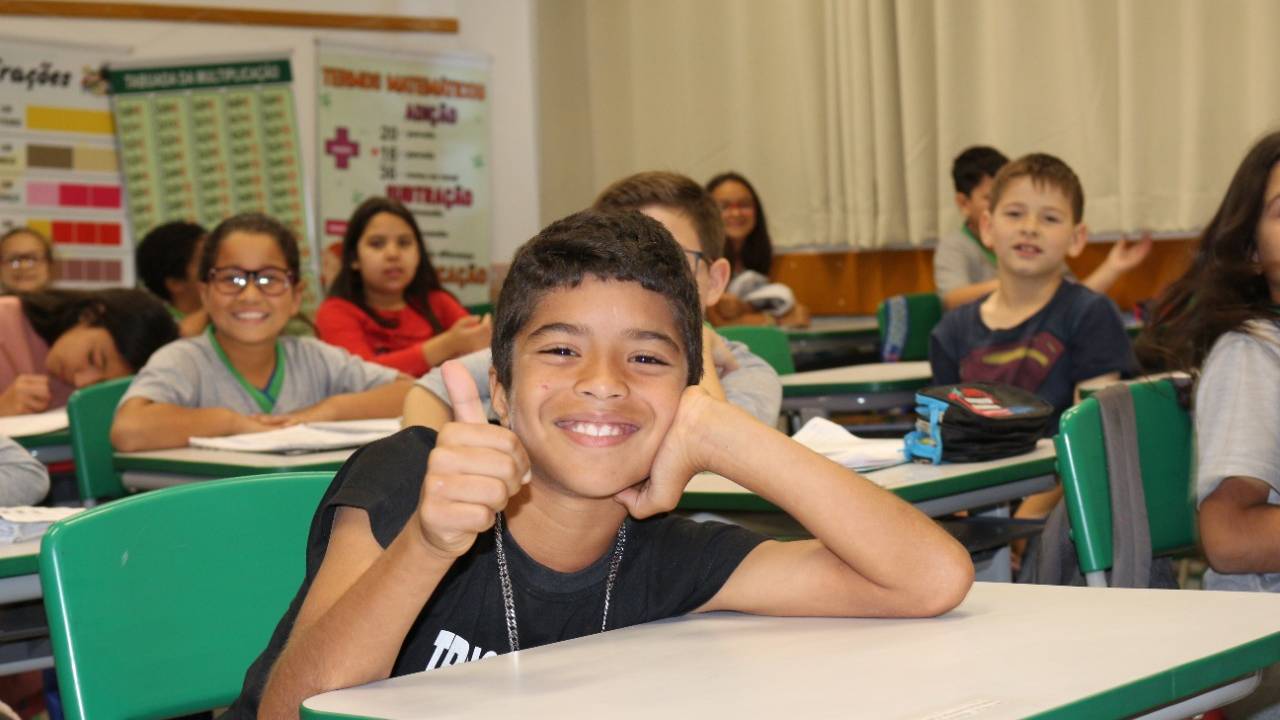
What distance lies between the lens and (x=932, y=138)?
5887 millimetres

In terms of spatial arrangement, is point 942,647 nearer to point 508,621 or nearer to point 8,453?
point 508,621

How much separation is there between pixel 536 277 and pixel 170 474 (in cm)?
184

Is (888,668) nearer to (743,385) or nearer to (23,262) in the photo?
(743,385)

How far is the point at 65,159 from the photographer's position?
21.1ft

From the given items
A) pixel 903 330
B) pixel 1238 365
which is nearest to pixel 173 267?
pixel 903 330

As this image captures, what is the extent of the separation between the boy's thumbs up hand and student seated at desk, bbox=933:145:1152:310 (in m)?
4.34

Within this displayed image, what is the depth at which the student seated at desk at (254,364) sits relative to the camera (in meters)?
3.38

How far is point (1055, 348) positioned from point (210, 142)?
172 inches

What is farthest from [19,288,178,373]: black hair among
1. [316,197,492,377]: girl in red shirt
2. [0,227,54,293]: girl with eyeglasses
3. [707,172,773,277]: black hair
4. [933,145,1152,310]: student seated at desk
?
[933,145,1152,310]: student seated at desk

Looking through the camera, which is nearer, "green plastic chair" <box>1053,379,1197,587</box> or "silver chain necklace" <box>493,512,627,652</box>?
"silver chain necklace" <box>493,512,627,652</box>

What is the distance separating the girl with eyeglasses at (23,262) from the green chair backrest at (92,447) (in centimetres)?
287

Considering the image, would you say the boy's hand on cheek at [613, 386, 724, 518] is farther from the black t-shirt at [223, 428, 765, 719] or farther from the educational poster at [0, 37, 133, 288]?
the educational poster at [0, 37, 133, 288]

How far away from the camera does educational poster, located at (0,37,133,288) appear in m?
6.32

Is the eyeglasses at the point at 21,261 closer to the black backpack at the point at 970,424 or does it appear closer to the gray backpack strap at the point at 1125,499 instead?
the black backpack at the point at 970,424
